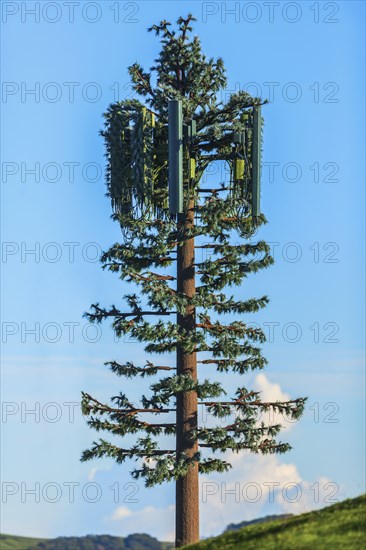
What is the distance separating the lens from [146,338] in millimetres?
27156

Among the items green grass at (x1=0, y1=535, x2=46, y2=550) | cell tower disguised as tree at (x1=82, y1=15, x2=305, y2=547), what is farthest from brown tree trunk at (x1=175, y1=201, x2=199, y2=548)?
green grass at (x1=0, y1=535, x2=46, y2=550)

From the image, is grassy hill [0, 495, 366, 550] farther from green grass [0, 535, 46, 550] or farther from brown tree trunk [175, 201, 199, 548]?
green grass [0, 535, 46, 550]

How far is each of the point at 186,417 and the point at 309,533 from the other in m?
8.52

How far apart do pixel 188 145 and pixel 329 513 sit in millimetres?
11709

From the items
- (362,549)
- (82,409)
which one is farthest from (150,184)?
(362,549)

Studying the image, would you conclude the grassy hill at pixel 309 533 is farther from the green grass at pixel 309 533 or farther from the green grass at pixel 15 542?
the green grass at pixel 15 542

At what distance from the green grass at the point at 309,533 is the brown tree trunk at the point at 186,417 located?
507 cm

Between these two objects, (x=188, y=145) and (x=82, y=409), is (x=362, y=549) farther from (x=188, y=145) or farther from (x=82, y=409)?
(x=188, y=145)

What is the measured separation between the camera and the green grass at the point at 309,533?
18422mm

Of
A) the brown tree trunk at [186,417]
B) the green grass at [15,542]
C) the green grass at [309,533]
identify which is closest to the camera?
the green grass at [309,533]

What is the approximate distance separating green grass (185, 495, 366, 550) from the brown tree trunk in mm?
5066

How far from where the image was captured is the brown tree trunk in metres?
26.9

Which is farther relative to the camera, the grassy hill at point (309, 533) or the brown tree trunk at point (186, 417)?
the brown tree trunk at point (186, 417)

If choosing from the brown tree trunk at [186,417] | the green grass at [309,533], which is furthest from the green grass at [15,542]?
the green grass at [309,533]
